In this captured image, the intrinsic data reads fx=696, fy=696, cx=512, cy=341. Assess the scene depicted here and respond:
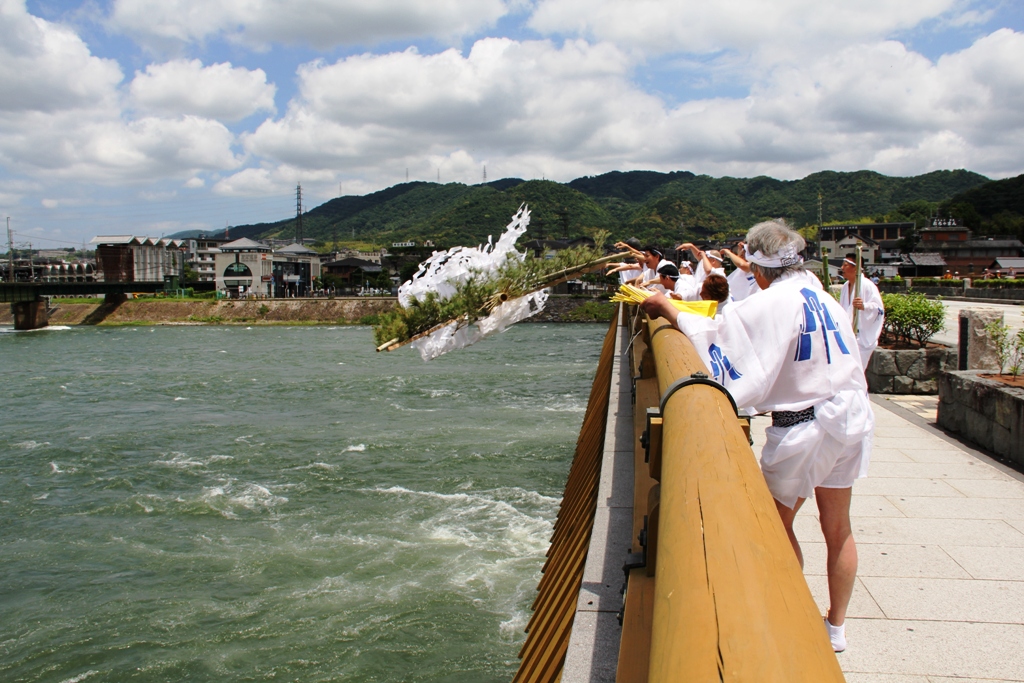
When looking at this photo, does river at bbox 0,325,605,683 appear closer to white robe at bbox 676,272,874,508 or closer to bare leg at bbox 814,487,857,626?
bare leg at bbox 814,487,857,626

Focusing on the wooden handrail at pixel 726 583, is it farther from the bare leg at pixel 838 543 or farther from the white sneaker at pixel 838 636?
the white sneaker at pixel 838 636

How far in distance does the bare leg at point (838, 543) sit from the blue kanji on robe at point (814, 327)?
582 mm

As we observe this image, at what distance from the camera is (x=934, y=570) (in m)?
3.78

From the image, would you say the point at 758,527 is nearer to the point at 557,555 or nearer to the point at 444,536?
the point at 557,555

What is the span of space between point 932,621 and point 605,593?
1.68m

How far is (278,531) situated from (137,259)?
330ft

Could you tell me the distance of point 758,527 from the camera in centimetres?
139

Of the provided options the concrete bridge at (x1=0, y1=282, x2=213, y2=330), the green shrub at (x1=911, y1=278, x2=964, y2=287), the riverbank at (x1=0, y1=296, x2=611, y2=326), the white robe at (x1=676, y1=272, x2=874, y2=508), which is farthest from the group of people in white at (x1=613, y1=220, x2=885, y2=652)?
the concrete bridge at (x1=0, y1=282, x2=213, y2=330)

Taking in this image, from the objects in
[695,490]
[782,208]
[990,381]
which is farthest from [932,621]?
[782,208]

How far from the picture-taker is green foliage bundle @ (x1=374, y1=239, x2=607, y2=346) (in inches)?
183

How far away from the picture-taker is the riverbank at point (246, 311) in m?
63.7

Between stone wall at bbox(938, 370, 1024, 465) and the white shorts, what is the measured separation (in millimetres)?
4054

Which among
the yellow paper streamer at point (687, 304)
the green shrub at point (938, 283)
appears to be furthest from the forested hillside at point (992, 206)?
the yellow paper streamer at point (687, 304)

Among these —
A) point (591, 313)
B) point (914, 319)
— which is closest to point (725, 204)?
point (591, 313)
